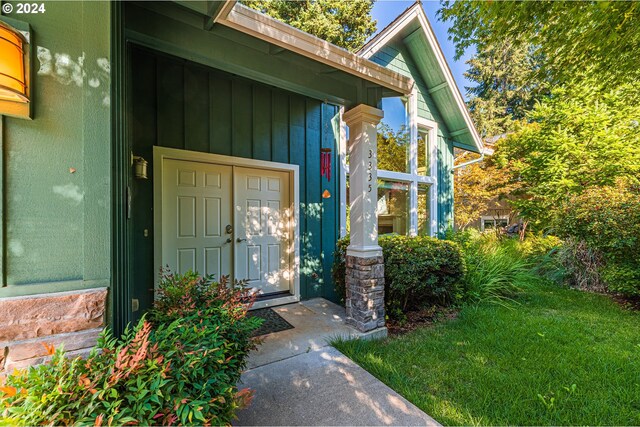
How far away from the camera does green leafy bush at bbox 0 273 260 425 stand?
1018mm

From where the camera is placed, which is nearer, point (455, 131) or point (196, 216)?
point (196, 216)

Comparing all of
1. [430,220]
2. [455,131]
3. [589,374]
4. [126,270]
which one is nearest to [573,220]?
[430,220]

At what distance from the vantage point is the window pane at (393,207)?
5270 mm

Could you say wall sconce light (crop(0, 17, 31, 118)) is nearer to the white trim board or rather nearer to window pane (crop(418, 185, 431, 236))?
the white trim board

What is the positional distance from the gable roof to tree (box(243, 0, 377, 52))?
7108mm

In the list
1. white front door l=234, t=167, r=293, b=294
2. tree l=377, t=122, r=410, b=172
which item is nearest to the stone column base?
white front door l=234, t=167, r=293, b=294

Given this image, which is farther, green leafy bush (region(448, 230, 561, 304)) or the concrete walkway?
green leafy bush (region(448, 230, 561, 304))

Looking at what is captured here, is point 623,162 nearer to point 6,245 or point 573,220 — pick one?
point 573,220

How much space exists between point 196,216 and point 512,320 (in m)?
4.26

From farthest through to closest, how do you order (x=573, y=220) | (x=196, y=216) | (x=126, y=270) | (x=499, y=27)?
(x=573, y=220), (x=196, y=216), (x=499, y=27), (x=126, y=270)

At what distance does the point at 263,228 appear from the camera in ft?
13.2

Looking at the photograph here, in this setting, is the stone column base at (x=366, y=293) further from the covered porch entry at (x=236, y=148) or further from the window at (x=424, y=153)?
the window at (x=424, y=153)

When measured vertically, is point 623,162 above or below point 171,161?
above

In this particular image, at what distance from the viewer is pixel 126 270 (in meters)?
1.70
